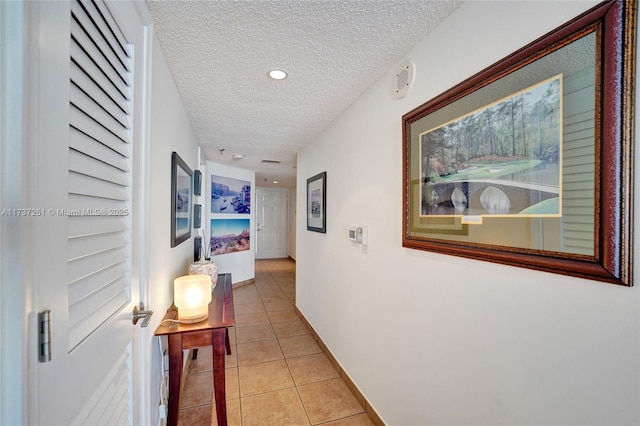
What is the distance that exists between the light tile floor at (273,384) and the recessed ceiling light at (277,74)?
2277 millimetres

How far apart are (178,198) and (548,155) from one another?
2019 mm

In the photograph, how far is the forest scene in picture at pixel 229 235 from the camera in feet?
14.8

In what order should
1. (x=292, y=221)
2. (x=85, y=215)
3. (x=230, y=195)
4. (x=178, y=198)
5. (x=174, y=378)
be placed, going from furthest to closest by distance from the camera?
(x=292, y=221) → (x=230, y=195) → (x=178, y=198) → (x=174, y=378) → (x=85, y=215)

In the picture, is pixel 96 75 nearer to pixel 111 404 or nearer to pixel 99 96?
pixel 99 96

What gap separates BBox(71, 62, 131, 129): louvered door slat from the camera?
2.17ft

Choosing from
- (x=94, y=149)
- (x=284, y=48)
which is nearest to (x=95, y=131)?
(x=94, y=149)

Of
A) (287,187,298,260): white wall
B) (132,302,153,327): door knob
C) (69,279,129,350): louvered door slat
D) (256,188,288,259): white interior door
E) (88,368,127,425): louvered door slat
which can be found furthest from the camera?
(287,187,298,260): white wall

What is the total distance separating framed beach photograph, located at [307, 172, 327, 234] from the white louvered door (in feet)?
6.05

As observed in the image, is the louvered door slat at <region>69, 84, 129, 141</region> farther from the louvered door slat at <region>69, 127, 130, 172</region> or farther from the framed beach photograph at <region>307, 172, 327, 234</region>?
the framed beach photograph at <region>307, 172, 327, 234</region>

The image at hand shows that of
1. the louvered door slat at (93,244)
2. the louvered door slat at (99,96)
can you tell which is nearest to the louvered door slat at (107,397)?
the louvered door slat at (93,244)

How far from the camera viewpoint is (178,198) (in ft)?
6.12

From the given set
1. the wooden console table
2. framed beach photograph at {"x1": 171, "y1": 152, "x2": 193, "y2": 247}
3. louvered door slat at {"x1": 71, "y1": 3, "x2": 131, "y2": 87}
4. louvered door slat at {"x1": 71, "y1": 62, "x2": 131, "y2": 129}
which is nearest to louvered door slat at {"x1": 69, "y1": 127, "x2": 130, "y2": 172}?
louvered door slat at {"x1": 71, "y1": 62, "x2": 131, "y2": 129}

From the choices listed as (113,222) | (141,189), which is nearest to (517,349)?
(113,222)

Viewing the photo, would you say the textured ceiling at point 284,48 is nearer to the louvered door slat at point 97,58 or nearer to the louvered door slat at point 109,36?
the louvered door slat at point 109,36
